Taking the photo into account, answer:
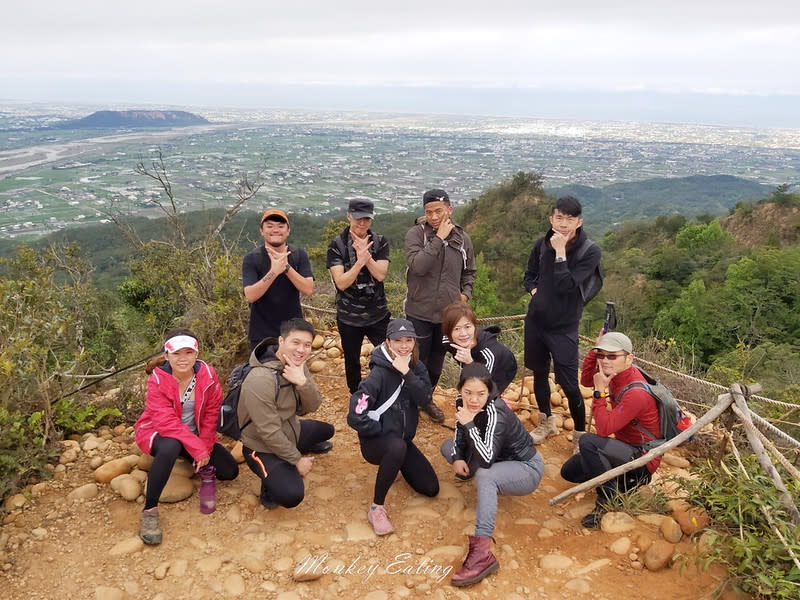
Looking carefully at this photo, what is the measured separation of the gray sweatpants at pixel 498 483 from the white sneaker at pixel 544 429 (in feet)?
3.22

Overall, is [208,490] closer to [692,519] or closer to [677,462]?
[692,519]

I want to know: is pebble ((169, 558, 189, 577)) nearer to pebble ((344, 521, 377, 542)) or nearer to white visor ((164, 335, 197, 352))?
pebble ((344, 521, 377, 542))

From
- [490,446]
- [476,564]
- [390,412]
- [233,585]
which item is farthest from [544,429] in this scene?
[233,585]

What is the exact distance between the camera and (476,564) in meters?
2.60

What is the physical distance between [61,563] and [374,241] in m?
2.72

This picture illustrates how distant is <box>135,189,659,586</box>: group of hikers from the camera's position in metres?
2.93

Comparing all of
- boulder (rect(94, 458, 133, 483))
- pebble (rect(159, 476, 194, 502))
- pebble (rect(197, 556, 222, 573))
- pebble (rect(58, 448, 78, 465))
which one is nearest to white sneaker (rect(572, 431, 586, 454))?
pebble (rect(197, 556, 222, 573))

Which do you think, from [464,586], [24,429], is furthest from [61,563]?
[464,586]

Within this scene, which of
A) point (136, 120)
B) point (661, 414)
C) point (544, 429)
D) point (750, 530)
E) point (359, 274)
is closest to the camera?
point (750, 530)

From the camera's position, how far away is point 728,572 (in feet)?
7.75

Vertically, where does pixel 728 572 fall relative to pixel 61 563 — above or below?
above

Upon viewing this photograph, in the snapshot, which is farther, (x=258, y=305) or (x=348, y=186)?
(x=348, y=186)

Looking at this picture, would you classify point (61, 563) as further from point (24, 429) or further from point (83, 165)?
point (83, 165)

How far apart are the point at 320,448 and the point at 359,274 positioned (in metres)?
1.39
